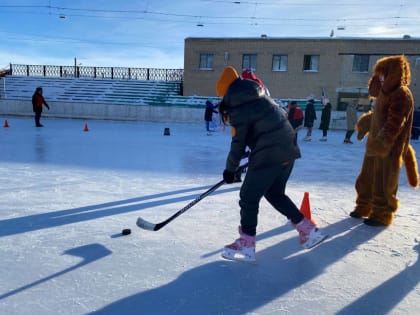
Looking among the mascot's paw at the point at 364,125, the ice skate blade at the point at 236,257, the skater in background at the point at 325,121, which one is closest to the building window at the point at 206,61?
the skater in background at the point at 325,121

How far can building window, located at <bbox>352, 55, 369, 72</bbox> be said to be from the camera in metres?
21.9

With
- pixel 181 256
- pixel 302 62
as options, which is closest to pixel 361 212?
pixel 181 256

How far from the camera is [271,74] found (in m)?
23.4

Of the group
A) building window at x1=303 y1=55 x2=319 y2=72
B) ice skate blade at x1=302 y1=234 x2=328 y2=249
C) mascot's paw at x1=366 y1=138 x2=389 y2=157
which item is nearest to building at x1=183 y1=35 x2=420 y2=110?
building window at x1=303 y1=55 x2=319 y2=72

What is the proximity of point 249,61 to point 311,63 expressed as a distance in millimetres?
4316

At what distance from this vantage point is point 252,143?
2.16 meters

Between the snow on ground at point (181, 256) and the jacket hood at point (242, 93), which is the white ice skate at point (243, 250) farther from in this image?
the jacket hood at point (242, 93)

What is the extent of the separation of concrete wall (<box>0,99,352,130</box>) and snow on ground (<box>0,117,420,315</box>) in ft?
42.7

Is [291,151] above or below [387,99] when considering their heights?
below

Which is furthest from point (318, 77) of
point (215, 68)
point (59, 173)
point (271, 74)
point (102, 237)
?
point (102, 237)

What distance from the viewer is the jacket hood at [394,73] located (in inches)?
109

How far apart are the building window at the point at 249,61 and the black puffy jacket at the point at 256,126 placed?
22561mm

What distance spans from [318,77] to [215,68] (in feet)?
23.6

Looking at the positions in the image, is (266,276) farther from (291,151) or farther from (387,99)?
(387,99)
